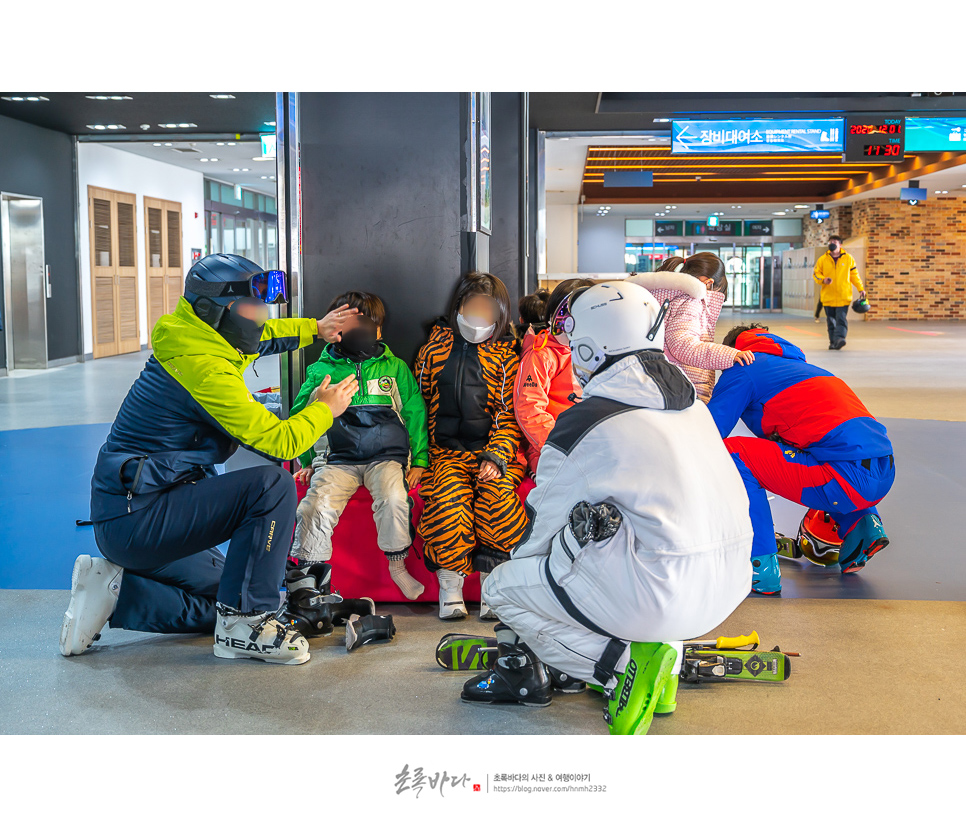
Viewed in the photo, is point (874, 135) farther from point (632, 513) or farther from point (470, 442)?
point (632, 513)

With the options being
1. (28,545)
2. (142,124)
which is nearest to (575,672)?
(28,545)

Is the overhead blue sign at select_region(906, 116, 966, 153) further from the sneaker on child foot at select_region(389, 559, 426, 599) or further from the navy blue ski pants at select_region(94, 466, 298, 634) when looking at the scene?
the navy blue ski pants at select_region(94, 466, 298, 634)

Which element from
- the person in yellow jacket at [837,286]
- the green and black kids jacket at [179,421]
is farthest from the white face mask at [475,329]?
the person in yellow jacket at [837,286]

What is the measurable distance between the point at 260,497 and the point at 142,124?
1056cm

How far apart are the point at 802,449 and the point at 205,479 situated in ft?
7.08

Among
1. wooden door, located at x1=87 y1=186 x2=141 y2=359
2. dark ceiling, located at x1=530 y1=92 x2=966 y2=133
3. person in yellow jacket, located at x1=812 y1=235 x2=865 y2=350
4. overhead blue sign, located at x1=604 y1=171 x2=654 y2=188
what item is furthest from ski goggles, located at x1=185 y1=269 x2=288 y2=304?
overhead blue sign, located at x1=604 y1=171 x2=654 y2=188

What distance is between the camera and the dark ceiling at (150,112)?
9.71 metres

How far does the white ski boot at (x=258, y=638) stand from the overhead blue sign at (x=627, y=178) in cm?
1419

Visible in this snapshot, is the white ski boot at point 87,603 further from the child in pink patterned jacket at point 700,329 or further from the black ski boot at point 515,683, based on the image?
the child in pink patterned jacket at point 700,329

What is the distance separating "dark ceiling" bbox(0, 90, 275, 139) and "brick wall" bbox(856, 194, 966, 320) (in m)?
16.4

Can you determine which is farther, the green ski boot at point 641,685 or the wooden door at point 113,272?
the wooden door at point 113,272

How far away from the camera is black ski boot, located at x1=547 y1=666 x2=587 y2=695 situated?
2367 mm

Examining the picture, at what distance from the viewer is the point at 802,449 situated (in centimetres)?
338

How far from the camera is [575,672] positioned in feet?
7.39
